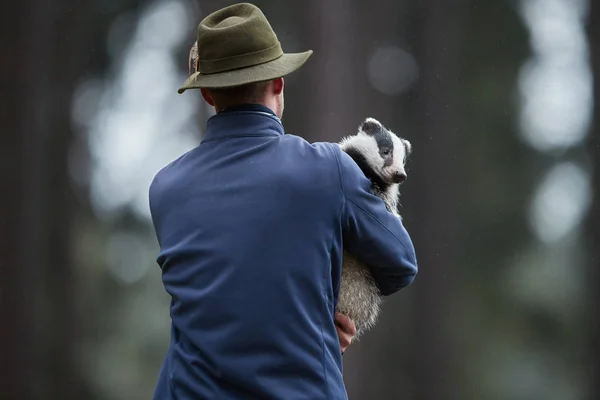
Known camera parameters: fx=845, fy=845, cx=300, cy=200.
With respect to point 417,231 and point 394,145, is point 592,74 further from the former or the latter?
point 394,145

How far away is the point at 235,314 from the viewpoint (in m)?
2.03

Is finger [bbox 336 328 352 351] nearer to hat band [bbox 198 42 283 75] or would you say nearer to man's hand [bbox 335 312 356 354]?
man's hand [bbox 335 312 356 354]

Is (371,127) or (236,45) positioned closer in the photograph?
(236,45)

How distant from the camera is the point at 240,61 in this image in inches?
87.2

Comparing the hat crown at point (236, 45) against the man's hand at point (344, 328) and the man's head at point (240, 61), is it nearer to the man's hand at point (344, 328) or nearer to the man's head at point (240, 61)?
the man's head at point (240, 61)

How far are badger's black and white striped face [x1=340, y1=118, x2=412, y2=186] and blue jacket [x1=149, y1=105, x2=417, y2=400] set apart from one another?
2.60ft

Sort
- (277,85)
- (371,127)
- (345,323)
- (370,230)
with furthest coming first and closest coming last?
(371,127) → (345,323) → (277,85) → (370,230)

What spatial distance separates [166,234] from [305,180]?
41cm

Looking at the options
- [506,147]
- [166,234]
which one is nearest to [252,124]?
[166,234]

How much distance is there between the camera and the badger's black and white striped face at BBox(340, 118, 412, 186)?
118 inches

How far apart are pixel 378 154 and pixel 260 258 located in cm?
110

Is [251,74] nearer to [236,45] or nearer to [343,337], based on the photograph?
[236,45]

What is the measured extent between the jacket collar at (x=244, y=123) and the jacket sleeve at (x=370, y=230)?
19 cm

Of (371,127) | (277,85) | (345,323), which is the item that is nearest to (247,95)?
(277,85)
